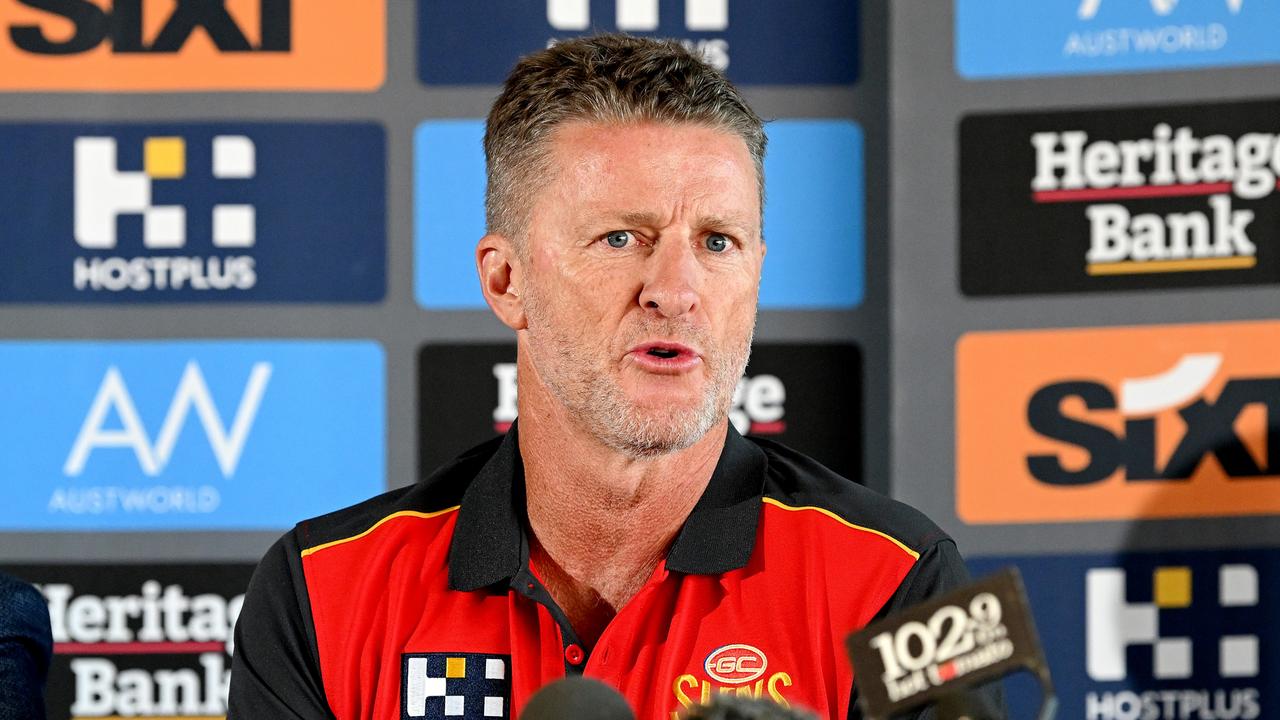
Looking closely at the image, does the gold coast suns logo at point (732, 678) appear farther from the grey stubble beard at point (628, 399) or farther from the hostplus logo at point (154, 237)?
the hostplus logo at point (154, 237)

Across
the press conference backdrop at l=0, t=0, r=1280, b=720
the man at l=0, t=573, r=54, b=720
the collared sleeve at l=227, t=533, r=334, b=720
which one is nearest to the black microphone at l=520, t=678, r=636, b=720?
the collared sleeve at l=227, t=533, r=334, b=720

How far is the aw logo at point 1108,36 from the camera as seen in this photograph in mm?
1863

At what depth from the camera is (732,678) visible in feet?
3.73

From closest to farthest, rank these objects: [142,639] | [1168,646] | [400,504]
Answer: [400,504]
[1168,646]
[142,639]

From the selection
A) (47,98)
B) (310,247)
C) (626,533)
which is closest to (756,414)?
(310,247)

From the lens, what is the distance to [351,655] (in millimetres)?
1185

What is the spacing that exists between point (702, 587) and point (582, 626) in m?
0.11

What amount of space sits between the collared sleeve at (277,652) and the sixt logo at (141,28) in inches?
42.0

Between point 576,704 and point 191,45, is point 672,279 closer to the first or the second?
point 576,704

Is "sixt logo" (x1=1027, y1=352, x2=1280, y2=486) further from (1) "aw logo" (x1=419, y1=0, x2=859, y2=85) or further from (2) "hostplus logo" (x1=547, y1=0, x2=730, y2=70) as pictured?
(2) "hostplus logo" (x1=547, y1=0, x2=730, y2=70)

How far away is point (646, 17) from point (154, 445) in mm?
951

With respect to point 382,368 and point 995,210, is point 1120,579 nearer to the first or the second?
point 995,210

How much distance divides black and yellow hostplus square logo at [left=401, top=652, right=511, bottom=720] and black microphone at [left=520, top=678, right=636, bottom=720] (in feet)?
1.53

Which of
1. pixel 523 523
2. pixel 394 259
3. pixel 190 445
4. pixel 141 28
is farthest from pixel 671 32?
pixel 523 523
